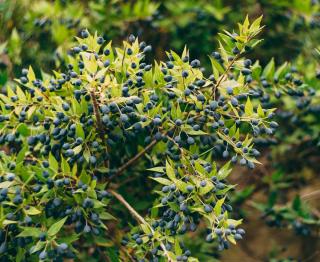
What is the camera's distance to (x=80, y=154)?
2.21 metres

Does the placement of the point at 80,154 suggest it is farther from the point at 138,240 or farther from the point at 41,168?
the point at 138,240

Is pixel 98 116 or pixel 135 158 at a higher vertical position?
pixel 98 116

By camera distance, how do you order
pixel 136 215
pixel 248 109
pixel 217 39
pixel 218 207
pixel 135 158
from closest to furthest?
pixel 218 207
pixel 248 109
pixel 136 215
pixel 135 158
pixel 217 39

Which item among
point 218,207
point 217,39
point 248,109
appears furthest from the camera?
point 217,39

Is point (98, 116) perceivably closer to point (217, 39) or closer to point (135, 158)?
point (135, 158)

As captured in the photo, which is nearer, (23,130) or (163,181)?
(163,181)

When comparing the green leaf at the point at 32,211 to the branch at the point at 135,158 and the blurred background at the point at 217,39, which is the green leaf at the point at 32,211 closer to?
the branch at the point at 135,158

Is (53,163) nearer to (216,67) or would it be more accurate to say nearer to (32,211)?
(32,211)

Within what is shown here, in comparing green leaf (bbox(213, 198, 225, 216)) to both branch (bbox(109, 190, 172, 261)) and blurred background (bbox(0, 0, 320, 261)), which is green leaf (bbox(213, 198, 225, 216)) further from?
blurred background (bbox(0, 0, 320, 261))

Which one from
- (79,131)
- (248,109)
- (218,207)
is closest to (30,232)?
(79,131)

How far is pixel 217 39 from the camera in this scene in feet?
10.4

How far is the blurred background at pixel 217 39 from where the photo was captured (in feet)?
10.1

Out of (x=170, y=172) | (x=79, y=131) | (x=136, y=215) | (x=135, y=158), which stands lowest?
(x=136, y=215)

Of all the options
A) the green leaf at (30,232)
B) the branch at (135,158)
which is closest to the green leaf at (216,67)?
the branch at (135,158)
